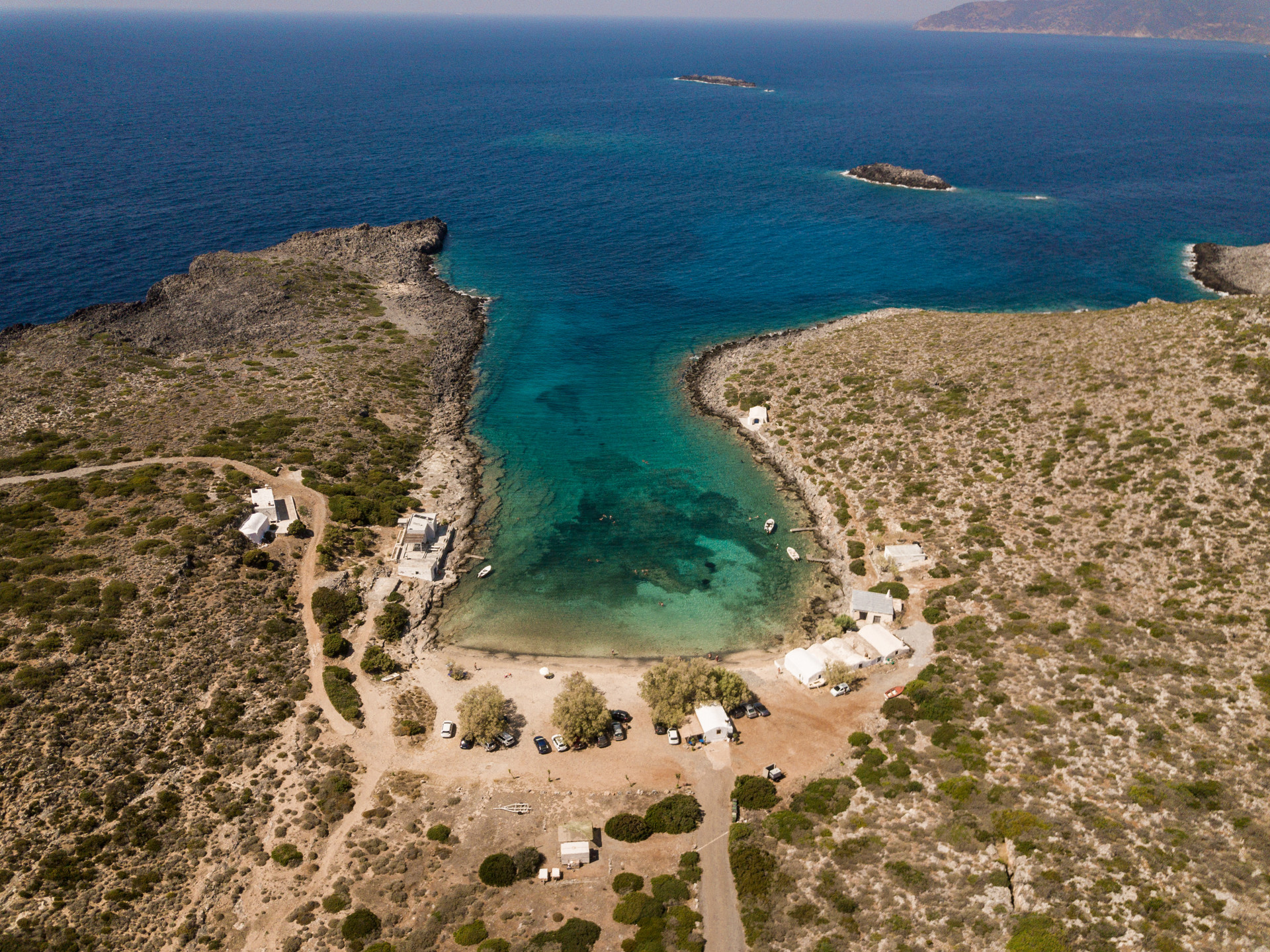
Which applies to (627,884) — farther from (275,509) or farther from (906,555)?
(275,509)

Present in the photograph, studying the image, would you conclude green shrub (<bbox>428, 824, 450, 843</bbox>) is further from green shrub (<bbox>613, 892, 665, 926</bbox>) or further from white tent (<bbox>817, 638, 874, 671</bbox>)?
white tent (<bbox>817, 638, 874, 671</bbox>)

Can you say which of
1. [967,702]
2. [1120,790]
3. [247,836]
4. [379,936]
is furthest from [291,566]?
[1120,790]

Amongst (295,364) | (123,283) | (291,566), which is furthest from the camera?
(123,283)

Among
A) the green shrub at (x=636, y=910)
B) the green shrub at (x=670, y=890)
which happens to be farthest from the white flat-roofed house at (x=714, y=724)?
the green shrub at (x=636, y=910)

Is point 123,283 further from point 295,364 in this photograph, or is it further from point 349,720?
point 349,720

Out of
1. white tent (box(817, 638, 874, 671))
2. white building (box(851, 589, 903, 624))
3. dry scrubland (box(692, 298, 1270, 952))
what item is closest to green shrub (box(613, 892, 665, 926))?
dry scrubland (box(692, 298, 1270, 952))

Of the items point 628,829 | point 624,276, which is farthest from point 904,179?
point 628,829

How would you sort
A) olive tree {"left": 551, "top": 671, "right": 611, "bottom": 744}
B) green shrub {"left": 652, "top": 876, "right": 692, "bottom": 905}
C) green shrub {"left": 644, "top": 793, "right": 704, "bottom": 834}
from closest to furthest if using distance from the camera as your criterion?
green shrub {"left": 652, "top": 876, "right": 692, "bottom": 905} < green shrub {"left": 644, "top": 793, "right": 704, "bottom": 834} < olive tree {"left": 551, "top": 671, "right": 611, "bottom": 744}
